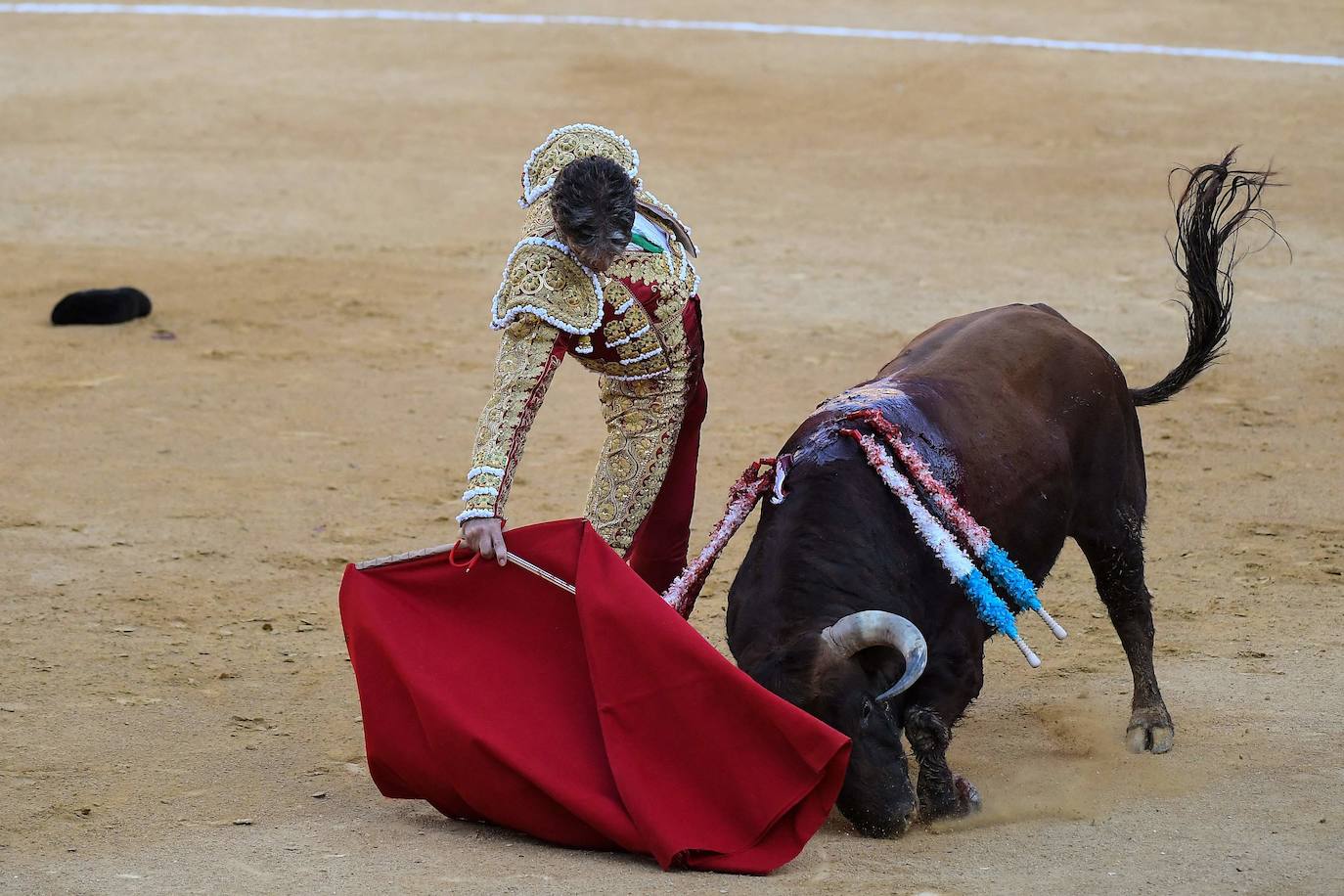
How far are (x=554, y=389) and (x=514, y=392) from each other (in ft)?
12.7

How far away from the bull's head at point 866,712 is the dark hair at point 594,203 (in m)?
0.94

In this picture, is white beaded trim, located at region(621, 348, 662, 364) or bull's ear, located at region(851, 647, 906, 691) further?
white beaded trim, located at region(621, 348, 662, 364)

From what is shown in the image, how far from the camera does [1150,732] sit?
422 centimetres

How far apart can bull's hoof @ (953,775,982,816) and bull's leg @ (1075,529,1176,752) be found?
0.66 metres

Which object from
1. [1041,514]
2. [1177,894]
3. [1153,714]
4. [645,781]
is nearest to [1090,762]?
[1153,714]

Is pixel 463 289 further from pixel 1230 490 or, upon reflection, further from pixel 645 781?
pixel 645 781

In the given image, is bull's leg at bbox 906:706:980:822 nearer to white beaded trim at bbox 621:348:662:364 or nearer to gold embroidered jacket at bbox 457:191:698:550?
gold embroidered jacket at bbox 457:191:698:550

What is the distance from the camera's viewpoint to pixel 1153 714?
14.0ft

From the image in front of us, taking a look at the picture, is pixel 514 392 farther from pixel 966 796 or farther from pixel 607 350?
pixel 966 796

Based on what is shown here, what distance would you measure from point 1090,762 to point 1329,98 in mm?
9409

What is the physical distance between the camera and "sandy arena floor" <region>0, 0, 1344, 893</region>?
3.67 meters

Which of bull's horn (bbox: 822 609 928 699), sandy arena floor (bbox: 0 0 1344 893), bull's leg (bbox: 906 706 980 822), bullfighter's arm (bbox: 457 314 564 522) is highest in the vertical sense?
bullfighter's arm (bbox: 457 314 564 522)

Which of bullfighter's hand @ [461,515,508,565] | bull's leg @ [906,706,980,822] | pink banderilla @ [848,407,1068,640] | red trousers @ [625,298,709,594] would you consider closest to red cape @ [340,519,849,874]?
bullfighter's hand @ [461,515,508,565]

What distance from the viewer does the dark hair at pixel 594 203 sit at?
3.53m
